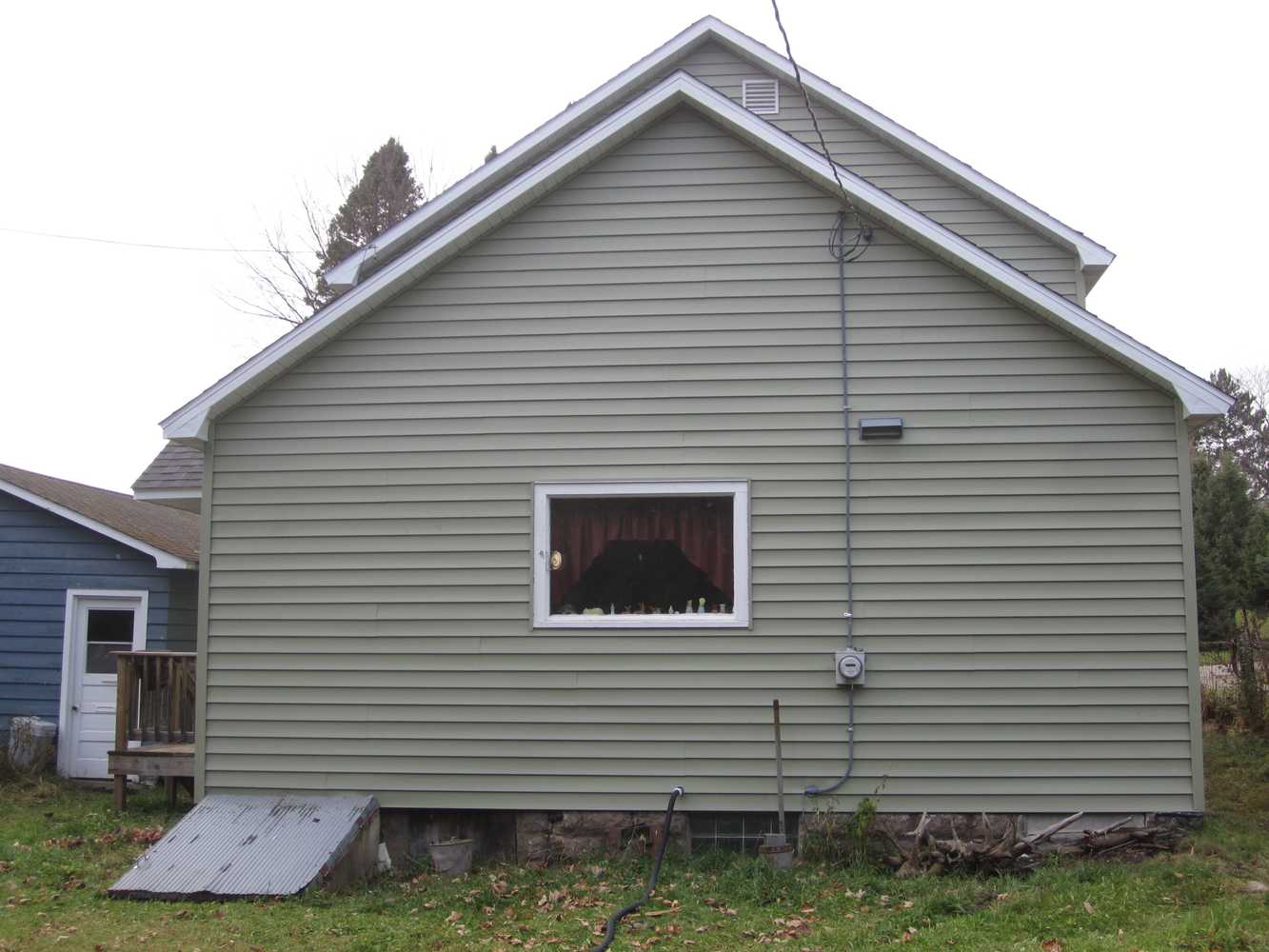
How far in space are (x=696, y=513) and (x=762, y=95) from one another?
195 inches

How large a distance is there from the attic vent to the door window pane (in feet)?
28.7

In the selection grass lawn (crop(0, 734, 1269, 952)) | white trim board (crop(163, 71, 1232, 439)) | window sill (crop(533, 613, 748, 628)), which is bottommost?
grass lawn (crop(0, 734, 1269, 952))

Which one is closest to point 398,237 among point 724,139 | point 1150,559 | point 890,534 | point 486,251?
point 486,251

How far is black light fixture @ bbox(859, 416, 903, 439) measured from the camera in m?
8.47

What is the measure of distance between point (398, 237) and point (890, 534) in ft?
16.1

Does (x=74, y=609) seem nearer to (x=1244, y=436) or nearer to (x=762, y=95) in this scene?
(x=762, y=95)

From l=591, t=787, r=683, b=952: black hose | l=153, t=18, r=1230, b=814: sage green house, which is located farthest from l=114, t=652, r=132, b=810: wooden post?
l=591, t=787, r=683, b=952: black hose

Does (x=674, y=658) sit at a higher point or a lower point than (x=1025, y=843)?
higher

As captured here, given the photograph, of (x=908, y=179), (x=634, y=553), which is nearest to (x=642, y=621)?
(x=634, y=553)

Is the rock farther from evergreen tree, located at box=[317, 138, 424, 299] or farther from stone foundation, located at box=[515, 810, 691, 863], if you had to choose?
evergreen tree, located at box=[317, 138, 424, 299]

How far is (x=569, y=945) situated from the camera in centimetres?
656

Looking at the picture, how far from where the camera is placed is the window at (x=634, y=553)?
28.4 feet

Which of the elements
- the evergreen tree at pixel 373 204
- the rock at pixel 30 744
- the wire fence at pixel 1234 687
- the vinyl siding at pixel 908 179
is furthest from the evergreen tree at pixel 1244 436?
the rock at pixel 30 744

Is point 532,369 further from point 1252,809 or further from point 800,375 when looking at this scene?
point 1252,809
